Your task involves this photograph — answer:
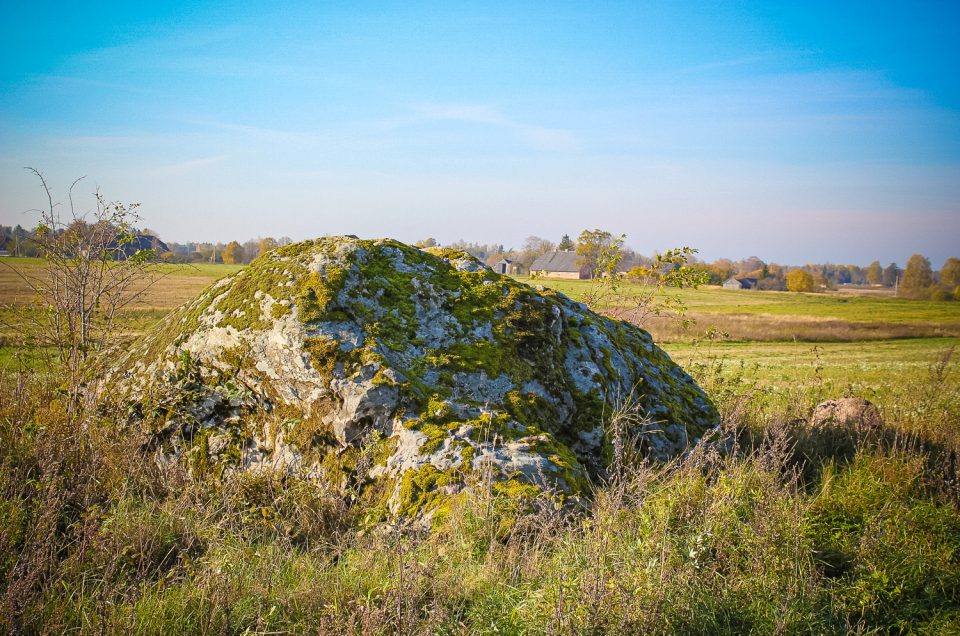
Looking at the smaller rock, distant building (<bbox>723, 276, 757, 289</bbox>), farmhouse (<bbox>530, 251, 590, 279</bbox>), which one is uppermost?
farmhouse (<bbox>530, 251, 590, 279</bbox>)

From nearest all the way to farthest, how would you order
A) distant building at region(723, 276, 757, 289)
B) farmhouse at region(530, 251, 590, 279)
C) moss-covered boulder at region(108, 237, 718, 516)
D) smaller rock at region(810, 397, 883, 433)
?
1. moss-covered boulder at region(108, 237, 718, 516)
2. smaller rock at region(810, 397, 883, 433)
3. farmhouse at region(530, 251, 590, 279)
4. distant building at region(723, 276, 757, 289)

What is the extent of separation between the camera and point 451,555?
326cm

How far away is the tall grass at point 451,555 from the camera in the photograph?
8.73 ft

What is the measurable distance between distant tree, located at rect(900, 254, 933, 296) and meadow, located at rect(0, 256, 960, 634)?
347 ft

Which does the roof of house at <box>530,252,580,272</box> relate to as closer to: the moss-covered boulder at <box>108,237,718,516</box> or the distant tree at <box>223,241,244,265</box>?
the distant tree at <box>223,241,244,265</box>

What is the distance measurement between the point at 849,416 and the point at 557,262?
111 m

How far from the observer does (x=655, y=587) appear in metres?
2.79

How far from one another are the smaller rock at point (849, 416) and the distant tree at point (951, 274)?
333 ft

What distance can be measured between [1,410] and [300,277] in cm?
312

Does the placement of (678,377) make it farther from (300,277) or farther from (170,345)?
(170,345)

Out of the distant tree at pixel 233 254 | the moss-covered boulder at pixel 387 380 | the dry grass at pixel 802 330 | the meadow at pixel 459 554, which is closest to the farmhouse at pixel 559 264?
the distant tree at pixel 233 254

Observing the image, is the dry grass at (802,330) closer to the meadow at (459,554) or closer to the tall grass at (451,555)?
the meadow at (459,554)

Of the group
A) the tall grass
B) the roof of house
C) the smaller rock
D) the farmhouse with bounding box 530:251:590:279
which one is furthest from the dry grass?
the roof of house

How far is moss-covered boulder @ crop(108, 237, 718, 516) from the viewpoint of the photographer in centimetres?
421
